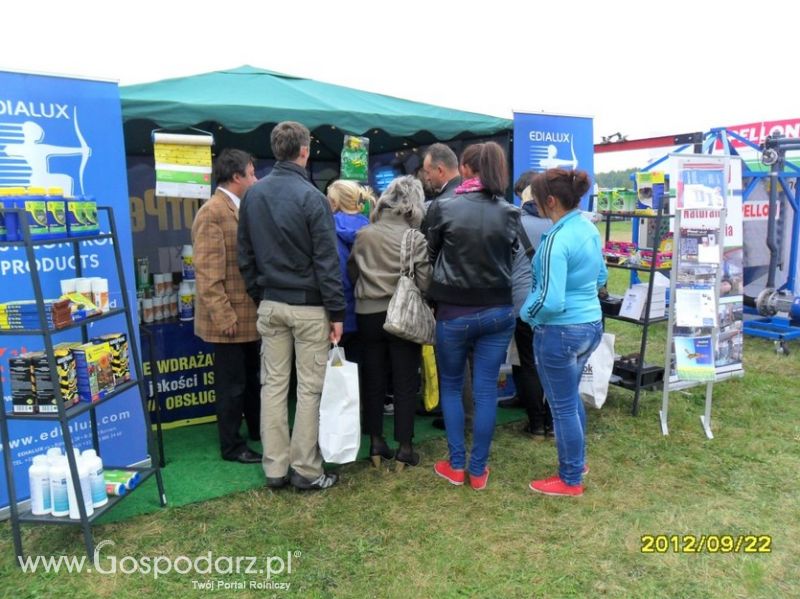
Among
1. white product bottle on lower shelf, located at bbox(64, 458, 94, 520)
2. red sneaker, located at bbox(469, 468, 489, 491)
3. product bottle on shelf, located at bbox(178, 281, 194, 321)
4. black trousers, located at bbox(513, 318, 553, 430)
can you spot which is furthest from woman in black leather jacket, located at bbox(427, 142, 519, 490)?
product bottle on shelf, located at bbox(178, 281, 194, 321)

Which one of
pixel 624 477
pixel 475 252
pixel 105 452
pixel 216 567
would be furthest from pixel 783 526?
pixel 105 452

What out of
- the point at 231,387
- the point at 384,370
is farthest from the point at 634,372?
the point at 231,387

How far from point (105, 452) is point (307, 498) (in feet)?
3.48

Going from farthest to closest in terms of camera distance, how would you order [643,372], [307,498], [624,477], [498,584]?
[643,372], [624,477], [307,498], [498,584]

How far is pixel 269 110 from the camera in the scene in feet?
11.4

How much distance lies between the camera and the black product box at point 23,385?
2.29 meters

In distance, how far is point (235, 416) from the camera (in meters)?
3.32

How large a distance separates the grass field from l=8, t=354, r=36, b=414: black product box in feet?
2.17

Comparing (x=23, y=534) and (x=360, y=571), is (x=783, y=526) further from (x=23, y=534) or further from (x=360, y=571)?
(x=23, y=534)

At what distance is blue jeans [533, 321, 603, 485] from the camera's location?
2.70m

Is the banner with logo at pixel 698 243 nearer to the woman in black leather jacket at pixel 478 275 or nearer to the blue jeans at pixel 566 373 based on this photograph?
the blue jeans at pixel 566 373

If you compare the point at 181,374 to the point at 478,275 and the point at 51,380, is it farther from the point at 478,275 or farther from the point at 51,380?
the point at 478,275

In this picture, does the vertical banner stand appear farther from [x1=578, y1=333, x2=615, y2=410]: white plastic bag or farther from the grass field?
the grass field

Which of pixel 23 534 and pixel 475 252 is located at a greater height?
pixel 475 252
